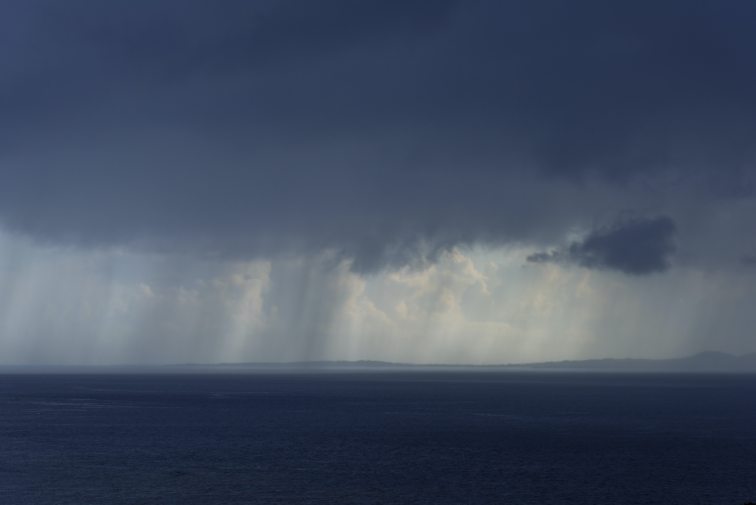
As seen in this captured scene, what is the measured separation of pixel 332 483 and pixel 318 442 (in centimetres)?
4163

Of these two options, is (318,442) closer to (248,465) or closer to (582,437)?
(248,465)

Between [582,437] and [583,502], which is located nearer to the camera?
[583,502]

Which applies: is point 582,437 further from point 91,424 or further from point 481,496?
point 91,424

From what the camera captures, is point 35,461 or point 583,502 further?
point 35,461

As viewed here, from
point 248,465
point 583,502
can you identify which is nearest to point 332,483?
point 248,465

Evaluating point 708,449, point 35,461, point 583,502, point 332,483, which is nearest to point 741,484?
point 583,502

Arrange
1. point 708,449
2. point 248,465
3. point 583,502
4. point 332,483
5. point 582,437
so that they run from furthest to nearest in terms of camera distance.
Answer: point 582,437, point 708,449, point 248,465, point 332,483, point 583,502

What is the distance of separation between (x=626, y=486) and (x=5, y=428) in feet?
411

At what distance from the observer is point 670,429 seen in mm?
166375

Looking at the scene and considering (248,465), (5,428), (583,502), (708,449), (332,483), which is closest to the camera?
(583,502)

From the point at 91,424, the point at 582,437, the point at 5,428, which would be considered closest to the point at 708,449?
the point at 582,437

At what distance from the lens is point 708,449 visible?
13338cm

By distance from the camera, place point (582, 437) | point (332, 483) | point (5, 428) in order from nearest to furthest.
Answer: point (332, 483), point (582, 437), point (5, 428)

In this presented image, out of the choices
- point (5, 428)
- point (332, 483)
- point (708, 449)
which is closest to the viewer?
point (332, 483)
